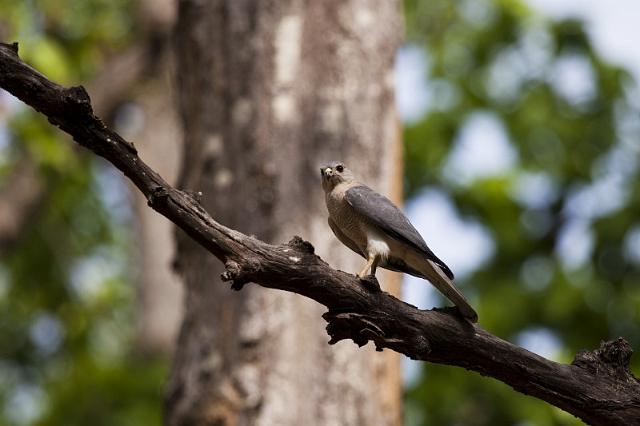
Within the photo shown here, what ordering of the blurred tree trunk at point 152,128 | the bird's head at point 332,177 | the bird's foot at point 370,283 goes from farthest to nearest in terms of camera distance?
the blurred tree trunk at point 152,128 < the bird's head at point 332,177 < the bird's foot at point 370,283

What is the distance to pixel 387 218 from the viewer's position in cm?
390

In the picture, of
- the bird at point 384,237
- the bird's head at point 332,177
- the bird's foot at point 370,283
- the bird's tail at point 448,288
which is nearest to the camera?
the bird's foot at point 370,283

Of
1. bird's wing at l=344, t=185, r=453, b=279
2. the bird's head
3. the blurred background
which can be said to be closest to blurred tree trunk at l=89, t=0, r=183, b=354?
the blurred background

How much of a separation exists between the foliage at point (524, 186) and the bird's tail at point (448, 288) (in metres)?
4.72

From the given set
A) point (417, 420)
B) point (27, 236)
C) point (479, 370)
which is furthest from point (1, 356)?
point (479, 370)

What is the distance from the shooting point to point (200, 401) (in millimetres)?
5340

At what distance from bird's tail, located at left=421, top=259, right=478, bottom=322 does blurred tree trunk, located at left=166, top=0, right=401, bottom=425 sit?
1.52m

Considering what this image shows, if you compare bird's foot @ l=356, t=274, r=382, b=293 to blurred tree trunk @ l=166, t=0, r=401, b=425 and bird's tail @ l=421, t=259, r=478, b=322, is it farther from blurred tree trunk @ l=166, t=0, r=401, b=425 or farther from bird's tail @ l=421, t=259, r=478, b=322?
blurred tree trunk @ l=166, t=0, r=401, b=425

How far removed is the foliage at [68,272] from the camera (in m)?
9.02

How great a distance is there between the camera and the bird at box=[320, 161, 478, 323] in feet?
12.5

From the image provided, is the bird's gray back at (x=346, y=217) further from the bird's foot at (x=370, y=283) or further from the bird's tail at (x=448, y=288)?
the bird's foot at (x=370, y=283)

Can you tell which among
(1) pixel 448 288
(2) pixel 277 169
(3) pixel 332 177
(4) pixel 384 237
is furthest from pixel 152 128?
(1) pixel 448 288

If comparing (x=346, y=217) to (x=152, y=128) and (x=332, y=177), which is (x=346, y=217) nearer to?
(x=332, y=177)

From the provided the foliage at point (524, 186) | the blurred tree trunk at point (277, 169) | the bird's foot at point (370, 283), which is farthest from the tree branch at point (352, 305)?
the foliage at point (524, 186)
